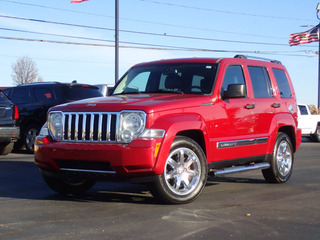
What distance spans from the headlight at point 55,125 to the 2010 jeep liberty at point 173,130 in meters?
0.01

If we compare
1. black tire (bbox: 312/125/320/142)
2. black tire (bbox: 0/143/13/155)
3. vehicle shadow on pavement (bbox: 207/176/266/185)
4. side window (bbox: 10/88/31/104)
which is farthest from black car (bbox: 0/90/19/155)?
black tire (bbox: 312/125/320/142)

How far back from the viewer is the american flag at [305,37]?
34781mm

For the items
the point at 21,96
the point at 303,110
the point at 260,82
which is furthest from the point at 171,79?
the point at 303,110

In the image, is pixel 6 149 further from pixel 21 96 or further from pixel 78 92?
pixel 78 92

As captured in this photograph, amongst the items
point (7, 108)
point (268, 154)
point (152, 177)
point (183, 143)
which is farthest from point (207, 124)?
point (7, 108)

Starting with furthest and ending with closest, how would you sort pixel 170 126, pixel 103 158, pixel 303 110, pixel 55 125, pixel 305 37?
pixel 305 37
pixel 303 110
pixel 55 125
pixel 170 126
pixel 103 158

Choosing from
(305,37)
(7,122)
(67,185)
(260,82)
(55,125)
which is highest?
(305,37)

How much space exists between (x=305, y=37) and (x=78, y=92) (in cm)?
2553

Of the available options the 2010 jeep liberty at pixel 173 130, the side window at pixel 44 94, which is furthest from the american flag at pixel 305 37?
the 2010 jeep liberty at pixel 173 130

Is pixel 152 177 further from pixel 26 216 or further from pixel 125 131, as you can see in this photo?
pixel 26 216

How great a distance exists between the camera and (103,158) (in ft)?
18.9

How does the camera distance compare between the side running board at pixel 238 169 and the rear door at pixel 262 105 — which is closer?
the side running board at pixel 238 169

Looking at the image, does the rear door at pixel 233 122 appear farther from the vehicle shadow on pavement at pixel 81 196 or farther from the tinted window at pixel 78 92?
the tinted window at pixel 78 92

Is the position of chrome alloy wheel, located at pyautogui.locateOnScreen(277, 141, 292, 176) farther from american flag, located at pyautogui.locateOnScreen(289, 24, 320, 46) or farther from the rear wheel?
american flag, located at pyautogui.locateOnScreen(289, 24, 320, 46)
